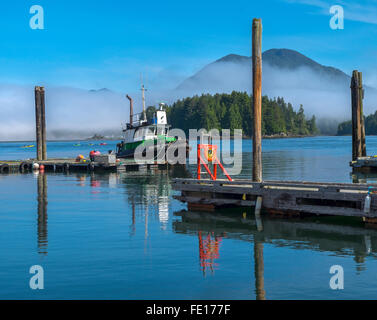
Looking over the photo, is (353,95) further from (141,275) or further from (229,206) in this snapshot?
(141,275)

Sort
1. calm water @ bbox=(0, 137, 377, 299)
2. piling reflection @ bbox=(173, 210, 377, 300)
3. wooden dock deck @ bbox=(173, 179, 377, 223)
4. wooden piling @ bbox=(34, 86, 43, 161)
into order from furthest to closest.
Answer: wooden piling @ bbox=(34, 86, 43, 161), wooden dock deck @ bbox=(173, 179, 377, 223), piling reflection @ bbox=(173, 210, 377, 300), calm water @ bbox=(0, 137, 377, 299)

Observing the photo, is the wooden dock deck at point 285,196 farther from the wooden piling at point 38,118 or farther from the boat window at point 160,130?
the wooden piling at point 38,118

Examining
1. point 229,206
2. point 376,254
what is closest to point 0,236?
point 229,206

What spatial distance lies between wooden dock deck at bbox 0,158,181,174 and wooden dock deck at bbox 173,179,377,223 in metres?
28.9

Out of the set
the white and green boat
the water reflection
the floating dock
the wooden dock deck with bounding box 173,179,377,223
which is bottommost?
the water reflection

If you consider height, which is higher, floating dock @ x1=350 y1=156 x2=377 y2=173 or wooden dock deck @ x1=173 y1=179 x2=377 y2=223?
floating dock @ x1=350 y1=156 x2=377 y2=173

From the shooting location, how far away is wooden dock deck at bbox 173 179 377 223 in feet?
55.7

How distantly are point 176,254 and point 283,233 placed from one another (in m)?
4.36

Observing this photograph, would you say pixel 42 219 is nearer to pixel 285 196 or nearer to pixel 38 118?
pixel 285 196

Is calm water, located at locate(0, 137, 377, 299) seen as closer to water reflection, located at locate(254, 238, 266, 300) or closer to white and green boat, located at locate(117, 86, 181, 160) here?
water reflection, located at locate(254, 238, 266, 300)

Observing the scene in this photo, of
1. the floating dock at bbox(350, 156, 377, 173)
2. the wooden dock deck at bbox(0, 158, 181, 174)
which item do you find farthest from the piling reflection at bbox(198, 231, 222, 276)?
the wooden dock deck at bbox(0, 158, 181, 174)

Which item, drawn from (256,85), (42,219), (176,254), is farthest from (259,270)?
(42,219)

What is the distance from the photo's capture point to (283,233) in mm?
17000
